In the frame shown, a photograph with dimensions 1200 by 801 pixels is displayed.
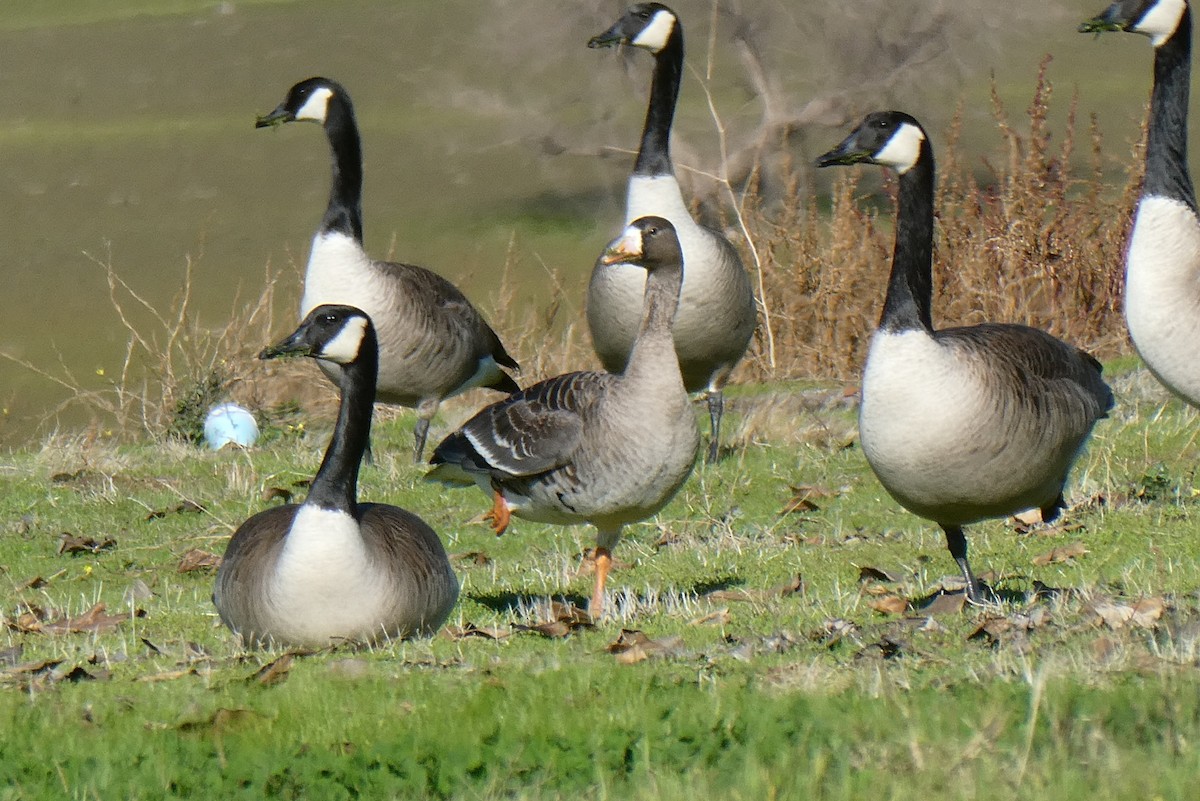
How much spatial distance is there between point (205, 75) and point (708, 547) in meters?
38.1

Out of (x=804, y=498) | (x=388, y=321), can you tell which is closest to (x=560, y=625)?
(x=804, y=498)

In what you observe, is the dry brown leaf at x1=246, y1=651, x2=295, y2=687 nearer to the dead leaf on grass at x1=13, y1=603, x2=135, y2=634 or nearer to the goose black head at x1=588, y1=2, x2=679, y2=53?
the dead leaf on grass at x1=13, y1=603, x2=135, y2=634

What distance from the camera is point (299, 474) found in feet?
38.0

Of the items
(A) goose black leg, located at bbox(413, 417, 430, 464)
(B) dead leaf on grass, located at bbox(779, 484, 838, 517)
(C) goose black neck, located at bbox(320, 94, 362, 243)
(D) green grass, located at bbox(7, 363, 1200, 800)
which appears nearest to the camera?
(D) green grass, located at bbox(7, 363, 1200, 800)

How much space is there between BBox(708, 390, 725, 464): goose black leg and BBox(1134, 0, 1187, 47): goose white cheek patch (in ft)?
14.0

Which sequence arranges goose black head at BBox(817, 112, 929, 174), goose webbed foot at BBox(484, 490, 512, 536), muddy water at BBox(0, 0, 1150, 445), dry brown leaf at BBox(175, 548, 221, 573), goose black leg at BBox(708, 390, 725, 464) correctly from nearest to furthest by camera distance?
1. goose black head at BBox(817, 112, 929, 174)
2. goose webbed foot at BBox(484, 490, 512, 536)
3. dry brown leaf at BBox(175, 548, 221, 573)
4. goose black leg at BBox(708, 390, 725, 464)
5. muddy water at BBox(0, 0, 1150, 445)

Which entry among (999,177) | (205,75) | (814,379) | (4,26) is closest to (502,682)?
(814,379)

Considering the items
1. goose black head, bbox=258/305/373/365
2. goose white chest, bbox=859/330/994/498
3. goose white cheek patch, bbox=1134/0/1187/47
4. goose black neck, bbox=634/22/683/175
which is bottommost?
goose white chest, bbox=859/330/994/498

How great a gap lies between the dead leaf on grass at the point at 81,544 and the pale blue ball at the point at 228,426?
364cm

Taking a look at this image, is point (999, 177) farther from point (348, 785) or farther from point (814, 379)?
point (348, 785)

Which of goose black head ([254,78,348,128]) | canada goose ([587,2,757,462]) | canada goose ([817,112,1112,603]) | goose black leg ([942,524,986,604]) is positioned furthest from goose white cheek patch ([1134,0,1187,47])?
goose black head ([254,78,348,128])

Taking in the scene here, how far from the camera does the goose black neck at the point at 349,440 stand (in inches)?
258

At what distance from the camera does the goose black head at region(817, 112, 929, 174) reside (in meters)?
7.40

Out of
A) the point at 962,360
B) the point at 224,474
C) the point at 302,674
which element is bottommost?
the point at 224,474
